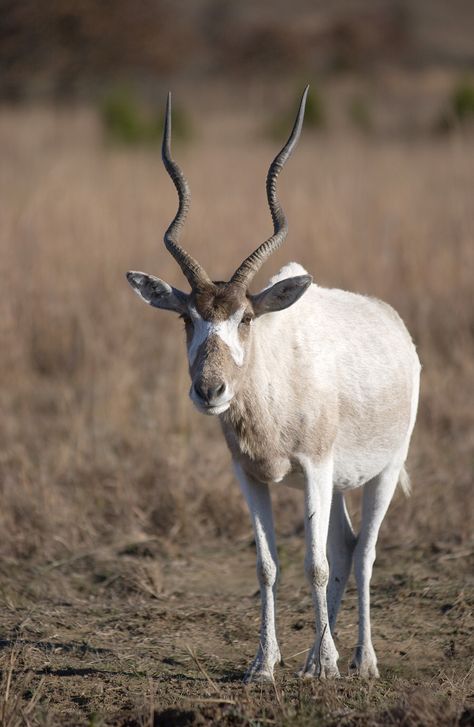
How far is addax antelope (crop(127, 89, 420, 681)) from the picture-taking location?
414 cm

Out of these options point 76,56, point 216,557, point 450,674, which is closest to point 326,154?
point 216,557

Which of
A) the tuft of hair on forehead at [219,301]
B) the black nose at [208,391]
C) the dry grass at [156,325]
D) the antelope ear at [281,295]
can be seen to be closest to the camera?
the black nose at [208,391]

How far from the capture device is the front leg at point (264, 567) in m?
4.50

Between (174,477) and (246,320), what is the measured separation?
8.25 ft

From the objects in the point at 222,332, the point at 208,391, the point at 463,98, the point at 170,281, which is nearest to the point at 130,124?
the point at 463,98

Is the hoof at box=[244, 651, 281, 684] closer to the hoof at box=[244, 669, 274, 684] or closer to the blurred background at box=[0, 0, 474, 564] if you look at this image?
the hoof at box=[244, 669, 274, 684]

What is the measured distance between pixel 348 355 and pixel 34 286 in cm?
522

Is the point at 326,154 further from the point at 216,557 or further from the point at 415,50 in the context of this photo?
the point at 415,50

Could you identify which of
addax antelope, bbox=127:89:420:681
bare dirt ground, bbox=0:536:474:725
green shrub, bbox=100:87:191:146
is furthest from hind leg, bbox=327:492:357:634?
green shrub, bbox=100:87:191:146

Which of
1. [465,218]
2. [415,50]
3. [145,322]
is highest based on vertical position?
[415,50]

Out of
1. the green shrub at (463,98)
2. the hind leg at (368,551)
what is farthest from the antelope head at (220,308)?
the green shrub at (463,98)

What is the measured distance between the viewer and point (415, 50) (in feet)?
224

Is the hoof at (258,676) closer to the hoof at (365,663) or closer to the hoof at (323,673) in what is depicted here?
the hoof at (323,673)

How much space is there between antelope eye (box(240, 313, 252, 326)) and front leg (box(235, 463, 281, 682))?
664 millimetres
